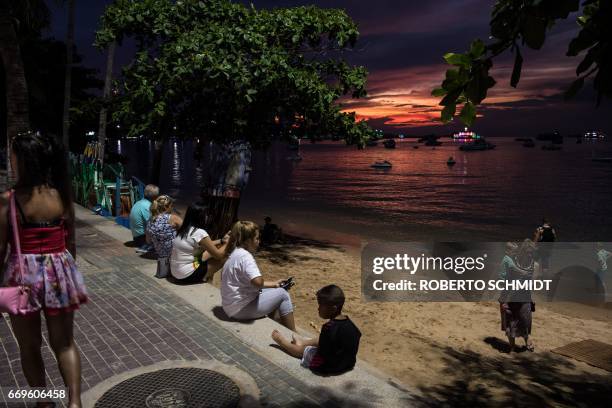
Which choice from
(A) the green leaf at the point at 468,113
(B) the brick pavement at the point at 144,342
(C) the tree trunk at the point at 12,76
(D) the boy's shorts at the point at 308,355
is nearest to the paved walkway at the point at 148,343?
(B) the brick pavement at the point at 144,342

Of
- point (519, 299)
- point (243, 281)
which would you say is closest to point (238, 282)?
point (243, 281)

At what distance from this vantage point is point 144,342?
5.30 meters

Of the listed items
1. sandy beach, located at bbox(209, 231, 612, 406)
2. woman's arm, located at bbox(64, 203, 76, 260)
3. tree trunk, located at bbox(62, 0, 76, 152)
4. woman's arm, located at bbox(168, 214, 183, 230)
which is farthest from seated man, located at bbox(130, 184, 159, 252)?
tree trunk, located at bbox(62, 0, 76, 152)

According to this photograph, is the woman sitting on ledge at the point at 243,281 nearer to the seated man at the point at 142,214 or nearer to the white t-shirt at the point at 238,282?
the white t-shirt at the point at 238,282

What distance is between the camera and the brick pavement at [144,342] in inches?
174

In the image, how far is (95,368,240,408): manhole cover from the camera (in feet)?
13.4

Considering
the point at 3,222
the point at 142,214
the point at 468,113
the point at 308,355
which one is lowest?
the point at 308,355

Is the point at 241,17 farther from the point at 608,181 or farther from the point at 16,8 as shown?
the point at 608,181

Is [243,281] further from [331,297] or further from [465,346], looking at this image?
[465,346]

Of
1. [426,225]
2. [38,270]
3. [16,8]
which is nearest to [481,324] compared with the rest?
[38,270]

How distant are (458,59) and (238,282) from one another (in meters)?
4.34

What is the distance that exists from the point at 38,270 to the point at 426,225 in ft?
96.7

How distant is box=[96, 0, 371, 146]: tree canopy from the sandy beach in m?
4.33

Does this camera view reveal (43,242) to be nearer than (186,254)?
Yes
